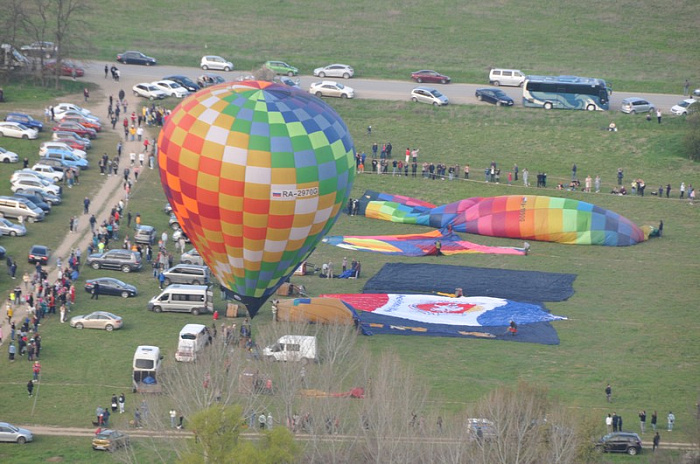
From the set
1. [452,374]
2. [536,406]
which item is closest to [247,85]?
[452,374]

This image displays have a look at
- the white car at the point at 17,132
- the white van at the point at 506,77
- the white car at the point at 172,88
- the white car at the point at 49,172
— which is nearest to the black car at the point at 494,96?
the white van at the point at 506,77

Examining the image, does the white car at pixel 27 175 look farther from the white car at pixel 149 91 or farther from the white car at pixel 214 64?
the white car at pixel 214 64

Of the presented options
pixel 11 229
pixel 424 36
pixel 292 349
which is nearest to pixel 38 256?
pixel 11 229

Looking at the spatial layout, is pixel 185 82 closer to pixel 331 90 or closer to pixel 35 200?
pixel 331 90

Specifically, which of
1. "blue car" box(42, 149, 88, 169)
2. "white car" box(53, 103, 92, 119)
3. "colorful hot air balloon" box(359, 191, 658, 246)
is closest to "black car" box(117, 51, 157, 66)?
"white car" box(53, 103, 92, 119)

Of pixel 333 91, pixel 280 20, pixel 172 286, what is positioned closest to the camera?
pixel 172 286

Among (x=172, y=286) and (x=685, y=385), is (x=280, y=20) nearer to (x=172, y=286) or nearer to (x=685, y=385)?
(x=172, y=286)
